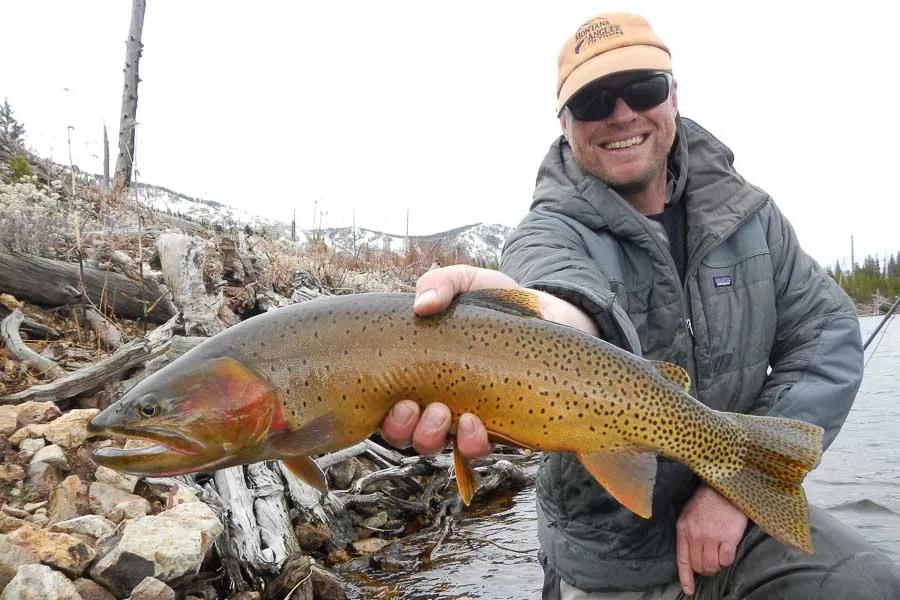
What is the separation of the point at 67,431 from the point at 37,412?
386 millimetres

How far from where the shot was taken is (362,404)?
242 cm

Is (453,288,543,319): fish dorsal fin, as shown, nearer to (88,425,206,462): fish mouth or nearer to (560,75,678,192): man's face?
(88,425,206,462): fish mouth

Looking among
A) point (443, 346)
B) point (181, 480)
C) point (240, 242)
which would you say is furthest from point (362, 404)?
point (240, 242)

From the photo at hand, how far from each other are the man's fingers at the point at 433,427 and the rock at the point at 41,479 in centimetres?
279

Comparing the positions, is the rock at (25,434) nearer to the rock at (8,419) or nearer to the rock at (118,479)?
the rock at (8,419)

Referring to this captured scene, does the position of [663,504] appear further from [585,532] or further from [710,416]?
[710,416]

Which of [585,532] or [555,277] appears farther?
[585,532]

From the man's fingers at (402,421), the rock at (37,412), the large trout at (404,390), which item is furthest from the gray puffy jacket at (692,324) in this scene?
the rock at (37,412)

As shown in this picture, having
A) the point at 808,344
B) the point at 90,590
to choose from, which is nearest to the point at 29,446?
the point at 90,590

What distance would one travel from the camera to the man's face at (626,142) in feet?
11.8

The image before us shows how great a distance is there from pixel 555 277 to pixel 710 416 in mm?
806

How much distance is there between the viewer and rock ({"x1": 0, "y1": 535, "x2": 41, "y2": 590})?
307 centimetres

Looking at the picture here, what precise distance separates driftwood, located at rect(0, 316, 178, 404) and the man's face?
3845 millimetres

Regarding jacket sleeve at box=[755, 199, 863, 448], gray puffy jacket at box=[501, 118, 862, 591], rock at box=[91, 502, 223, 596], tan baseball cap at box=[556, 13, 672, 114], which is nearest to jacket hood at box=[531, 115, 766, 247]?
gray puffy jacket at box=[501, 118, 862, 591]
